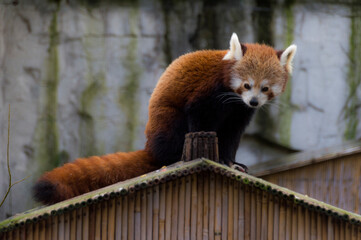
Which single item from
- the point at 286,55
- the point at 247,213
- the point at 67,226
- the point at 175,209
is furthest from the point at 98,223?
the point at 286,55

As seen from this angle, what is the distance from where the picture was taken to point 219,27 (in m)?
5.55

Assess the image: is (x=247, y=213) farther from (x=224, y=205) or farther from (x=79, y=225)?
(x=79, y=225)

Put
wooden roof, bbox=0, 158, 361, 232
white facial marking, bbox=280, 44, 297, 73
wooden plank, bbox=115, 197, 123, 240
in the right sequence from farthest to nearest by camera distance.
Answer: white facial marking, bbox=280, 44, 297, 73 < wooden plank, bbox=115, 197, 123, 240 < wooden roof, bbox=0, 158, 361, 232

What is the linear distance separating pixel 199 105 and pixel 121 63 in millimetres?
2836

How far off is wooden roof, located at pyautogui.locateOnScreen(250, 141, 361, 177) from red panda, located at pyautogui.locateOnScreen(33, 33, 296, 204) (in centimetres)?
267

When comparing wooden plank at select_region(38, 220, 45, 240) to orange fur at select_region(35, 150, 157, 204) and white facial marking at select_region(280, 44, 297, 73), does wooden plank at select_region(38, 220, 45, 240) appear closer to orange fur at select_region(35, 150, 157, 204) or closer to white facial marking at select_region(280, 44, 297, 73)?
orange fur at select_region(35, 150, 157, 204)

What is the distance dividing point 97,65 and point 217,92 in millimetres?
2894

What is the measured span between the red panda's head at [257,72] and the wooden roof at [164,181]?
19.9 inches

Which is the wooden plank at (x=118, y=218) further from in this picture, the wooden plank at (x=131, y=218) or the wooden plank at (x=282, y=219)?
the wooden plank at (x=282, y=219)

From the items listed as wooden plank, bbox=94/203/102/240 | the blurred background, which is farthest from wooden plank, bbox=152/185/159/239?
the blurred background

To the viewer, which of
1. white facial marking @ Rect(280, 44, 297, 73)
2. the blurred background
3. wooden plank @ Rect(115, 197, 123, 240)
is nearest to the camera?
wooden plank @ Rect(115, 197, 123, 240)

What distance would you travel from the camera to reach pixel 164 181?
95.4 inches

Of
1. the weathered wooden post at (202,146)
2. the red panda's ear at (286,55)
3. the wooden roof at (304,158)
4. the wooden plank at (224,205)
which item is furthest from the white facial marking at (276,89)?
the wooden roof at (304,158)

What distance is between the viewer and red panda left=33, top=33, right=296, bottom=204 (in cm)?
276
